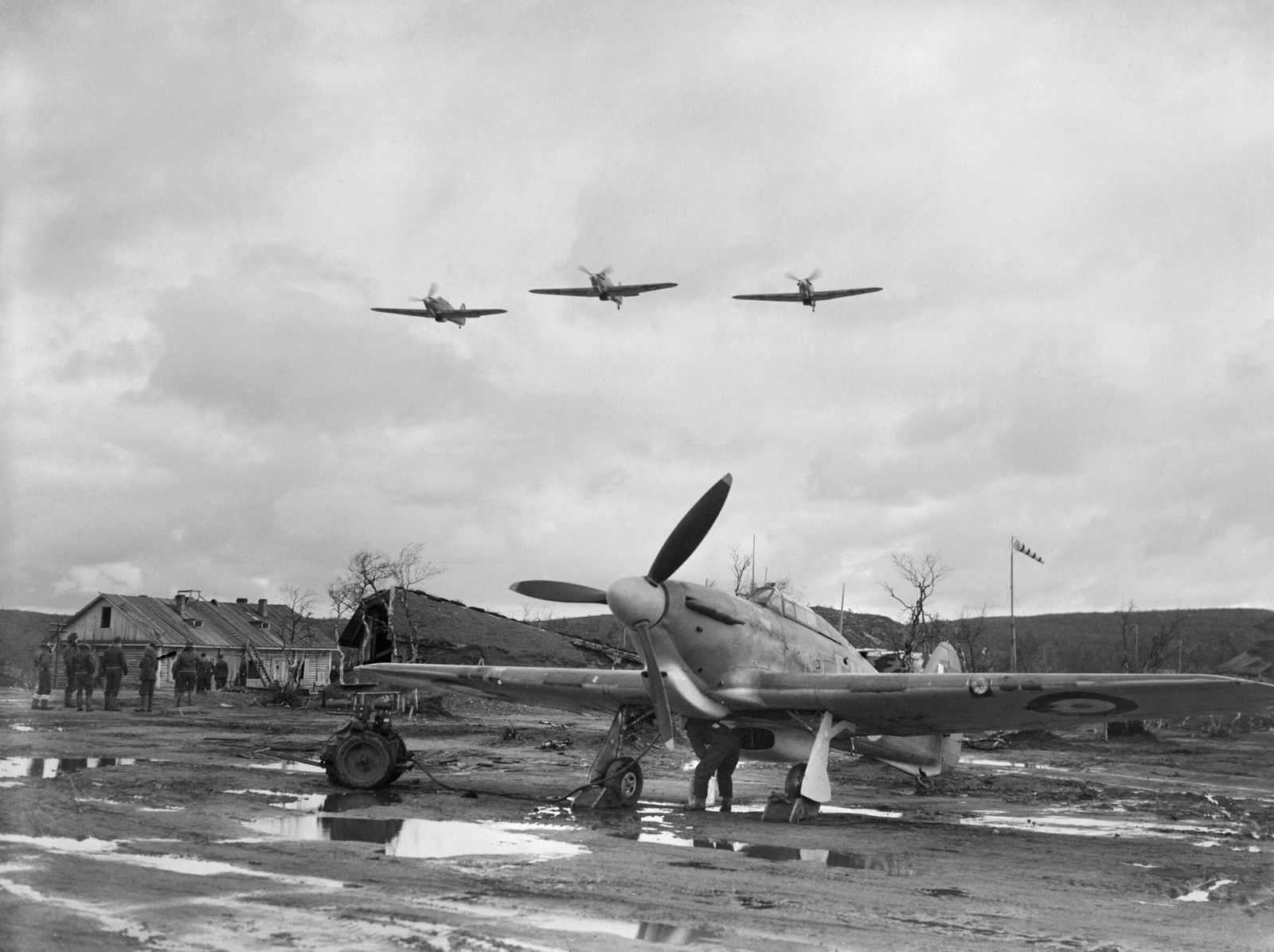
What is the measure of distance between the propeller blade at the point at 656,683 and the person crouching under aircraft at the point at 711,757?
0.87 meters

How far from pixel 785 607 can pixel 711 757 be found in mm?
2345

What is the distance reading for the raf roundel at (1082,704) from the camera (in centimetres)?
1234

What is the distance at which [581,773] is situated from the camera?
1817 cm

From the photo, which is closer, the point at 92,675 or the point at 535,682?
the point at 535,682

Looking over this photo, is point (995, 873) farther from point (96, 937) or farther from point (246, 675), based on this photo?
point (246, 675)

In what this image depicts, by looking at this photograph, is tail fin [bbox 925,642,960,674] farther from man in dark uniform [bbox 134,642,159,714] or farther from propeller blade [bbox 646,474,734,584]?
man in dark uniform [bbox 134,642,159,714]

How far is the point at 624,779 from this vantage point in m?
13.6

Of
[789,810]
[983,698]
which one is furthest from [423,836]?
[983,698]

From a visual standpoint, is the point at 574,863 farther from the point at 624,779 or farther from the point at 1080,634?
the point at 1080,634

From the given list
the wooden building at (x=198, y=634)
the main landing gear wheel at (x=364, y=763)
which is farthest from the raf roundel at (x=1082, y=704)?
the wooden building at (x=198, y=634)

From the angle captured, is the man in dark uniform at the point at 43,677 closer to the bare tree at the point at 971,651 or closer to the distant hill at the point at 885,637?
the distant hill at the point at 885,637

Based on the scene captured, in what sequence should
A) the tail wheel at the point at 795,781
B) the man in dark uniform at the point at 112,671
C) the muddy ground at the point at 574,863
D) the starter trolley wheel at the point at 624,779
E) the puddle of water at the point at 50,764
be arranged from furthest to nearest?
the man in dark uniform at the point at 112,671 → the puddle of water at the point at 50,764 → the starter trolley wheel at the point at 624,779 → the tail wheel at the point at 795,781 → the muddy ground at the point at 574,863

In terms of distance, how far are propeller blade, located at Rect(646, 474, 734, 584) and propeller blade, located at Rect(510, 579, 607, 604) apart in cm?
85

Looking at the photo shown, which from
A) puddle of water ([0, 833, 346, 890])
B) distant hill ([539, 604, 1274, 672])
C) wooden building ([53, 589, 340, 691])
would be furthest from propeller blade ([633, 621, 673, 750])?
wooden building ([53, 589, 340, 691])
